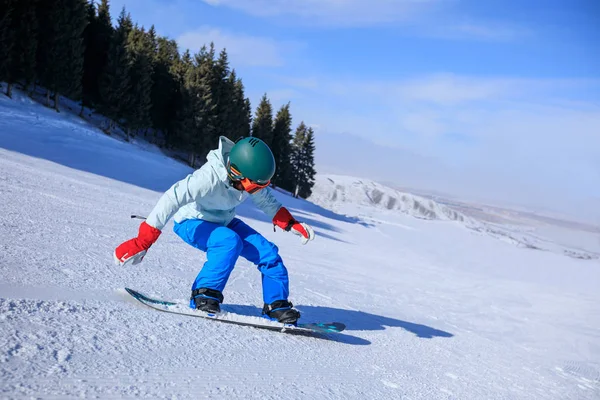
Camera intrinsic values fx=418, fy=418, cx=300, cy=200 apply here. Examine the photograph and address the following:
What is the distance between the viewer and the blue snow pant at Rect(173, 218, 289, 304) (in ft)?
10.5

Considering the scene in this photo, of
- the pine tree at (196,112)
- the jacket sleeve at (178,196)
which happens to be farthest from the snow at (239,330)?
the pine tree at (196,112)

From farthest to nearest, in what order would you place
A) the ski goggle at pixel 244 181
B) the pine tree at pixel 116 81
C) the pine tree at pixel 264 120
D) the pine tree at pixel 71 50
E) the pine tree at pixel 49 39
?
the pine tree at pixel 264 120, the pine tree at pixel 116 81, the pine tree at pixel 71 50, the pine tree at pixel 49 39, the ski goggle at pixel 244 181

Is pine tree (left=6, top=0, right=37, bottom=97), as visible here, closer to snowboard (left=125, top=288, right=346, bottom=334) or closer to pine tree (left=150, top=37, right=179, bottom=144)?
pine tree (left=150, top=37, right=179, bottom=144)

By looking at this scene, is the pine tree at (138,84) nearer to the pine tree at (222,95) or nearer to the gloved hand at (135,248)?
the pine tree at (222,95)

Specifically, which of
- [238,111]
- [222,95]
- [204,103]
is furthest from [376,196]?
[204,103]

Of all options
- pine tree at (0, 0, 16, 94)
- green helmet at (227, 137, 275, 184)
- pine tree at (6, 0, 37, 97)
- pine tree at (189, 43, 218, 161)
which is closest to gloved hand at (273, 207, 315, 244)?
green helmet at (227, 137, 275, 184)

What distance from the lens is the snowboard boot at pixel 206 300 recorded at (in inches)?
121

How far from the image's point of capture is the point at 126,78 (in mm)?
33469

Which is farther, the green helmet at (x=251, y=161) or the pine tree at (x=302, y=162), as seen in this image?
the pine tree at (x=302, y=162)

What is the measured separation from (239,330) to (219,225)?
0.91 m

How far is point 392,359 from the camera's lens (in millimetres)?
3240

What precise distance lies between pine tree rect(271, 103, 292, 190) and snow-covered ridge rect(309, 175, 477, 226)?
28145mm

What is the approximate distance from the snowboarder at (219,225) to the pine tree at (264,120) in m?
47.3

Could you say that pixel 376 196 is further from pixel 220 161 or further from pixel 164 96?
pixel 220 161
